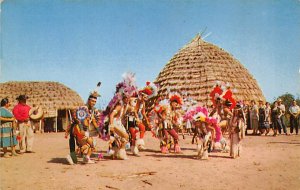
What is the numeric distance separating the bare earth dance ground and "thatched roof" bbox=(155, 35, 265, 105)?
13609mm

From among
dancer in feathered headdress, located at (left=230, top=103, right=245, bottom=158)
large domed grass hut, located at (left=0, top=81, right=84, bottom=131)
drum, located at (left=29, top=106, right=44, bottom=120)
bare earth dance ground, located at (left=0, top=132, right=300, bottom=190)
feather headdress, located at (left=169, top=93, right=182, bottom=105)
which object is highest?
large domed grass hut, located at (left=0, top=81, right=84, bottom=131)

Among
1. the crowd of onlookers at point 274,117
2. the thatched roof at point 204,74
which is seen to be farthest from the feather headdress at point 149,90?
the thatched roof at point 204,74

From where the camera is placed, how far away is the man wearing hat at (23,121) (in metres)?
9.56

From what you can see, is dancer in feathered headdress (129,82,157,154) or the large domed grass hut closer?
dancer in feathered headdress (129,82,157,154)

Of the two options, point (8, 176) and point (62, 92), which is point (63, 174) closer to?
point (8, 176)

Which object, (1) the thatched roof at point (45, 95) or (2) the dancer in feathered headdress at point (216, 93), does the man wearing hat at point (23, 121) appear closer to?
(2) the dancer in feathered headdress at point (216, 93)

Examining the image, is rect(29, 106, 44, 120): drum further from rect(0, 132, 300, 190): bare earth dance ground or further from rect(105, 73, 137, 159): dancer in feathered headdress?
rect(105, 73, 137, 159): dancer in feathered headdress

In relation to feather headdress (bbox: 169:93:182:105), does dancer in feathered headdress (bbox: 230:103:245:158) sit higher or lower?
lower

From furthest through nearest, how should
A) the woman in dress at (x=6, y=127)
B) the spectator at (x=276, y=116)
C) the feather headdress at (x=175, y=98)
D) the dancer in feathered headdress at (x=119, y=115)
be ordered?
1. the spectator at (x=276, y=116)
2. the feather headdress at (x=175, y=98)
3. the woman in dress at (x=6, y=127)
4. the dancer in feathered headdress at (x=119, y=115)

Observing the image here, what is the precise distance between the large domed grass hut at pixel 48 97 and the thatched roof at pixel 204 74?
960 cm

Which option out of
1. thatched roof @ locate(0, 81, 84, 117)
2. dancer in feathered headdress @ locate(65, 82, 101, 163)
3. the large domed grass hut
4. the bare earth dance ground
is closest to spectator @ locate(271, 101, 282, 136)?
the bare earth dance ground

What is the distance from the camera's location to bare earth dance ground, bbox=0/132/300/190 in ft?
17.4

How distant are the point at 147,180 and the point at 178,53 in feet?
67.3

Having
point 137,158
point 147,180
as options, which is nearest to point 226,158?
point 137,158
